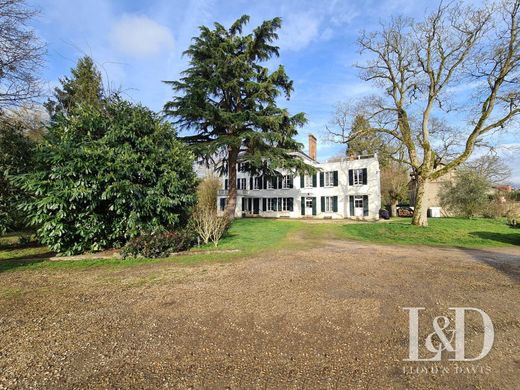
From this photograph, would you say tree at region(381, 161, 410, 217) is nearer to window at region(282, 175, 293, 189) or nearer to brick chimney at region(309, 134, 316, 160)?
brick chimney at region(309, 134, 316, 160)

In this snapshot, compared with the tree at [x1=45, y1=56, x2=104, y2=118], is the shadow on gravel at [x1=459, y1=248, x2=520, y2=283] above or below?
below

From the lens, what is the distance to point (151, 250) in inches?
324

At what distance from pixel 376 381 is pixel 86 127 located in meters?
10.4

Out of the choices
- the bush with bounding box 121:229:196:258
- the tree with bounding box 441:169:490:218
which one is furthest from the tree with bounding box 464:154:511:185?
the bush with bounding box 121:229:196:258

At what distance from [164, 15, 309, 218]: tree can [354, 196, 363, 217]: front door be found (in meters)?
11.3

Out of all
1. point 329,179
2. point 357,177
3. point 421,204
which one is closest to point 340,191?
point 329,179

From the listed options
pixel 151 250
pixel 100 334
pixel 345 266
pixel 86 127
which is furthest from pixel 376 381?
pixel 86 127

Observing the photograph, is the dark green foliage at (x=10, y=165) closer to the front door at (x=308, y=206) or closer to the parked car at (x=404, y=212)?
the front door at (x=308, y=206)

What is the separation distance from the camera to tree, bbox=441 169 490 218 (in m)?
22.3

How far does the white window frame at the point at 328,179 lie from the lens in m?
27.3

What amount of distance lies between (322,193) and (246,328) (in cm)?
2525

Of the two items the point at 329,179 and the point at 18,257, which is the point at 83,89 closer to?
the point at 18,257

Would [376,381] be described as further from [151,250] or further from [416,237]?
[416,237]

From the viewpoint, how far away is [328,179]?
27.5 meters
